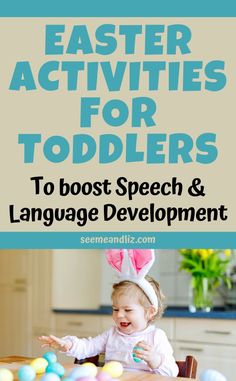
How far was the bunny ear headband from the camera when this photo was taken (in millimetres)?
1739

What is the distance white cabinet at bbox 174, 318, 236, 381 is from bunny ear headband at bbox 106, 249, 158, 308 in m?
1.36

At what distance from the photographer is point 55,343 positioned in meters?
1.74

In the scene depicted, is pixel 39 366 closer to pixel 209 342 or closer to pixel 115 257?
pixel 115 257

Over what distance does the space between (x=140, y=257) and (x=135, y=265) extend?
0.05m

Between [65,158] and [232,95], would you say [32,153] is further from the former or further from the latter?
[232,95]

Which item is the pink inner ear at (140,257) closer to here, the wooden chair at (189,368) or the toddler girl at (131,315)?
the toddler girl at (131,315)

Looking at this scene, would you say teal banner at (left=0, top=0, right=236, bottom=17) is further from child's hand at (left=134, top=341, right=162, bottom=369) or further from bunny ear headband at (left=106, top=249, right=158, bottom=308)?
child's hand at (left=134, top=341, right=162, bottom=369)

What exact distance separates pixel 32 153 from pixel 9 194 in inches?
5.7

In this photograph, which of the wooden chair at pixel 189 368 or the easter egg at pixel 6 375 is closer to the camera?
the easter egg at pixel 6 375

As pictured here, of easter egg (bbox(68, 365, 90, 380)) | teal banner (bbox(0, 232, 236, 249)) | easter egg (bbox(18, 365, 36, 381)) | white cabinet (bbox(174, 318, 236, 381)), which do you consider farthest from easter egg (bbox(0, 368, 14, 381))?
white cabinet (bbox(174, 318, 236, 381))

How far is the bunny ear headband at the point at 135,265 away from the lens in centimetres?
174

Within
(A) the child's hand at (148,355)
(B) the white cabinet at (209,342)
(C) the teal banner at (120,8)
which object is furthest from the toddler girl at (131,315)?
(B) the white cabinet at (209,342)

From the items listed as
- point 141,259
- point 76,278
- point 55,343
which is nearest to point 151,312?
point 141,259

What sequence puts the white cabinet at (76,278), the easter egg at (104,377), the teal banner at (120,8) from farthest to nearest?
the white cabinet at (76,278) → the teal banner at (120,8) → the easter egg at (104,377)
